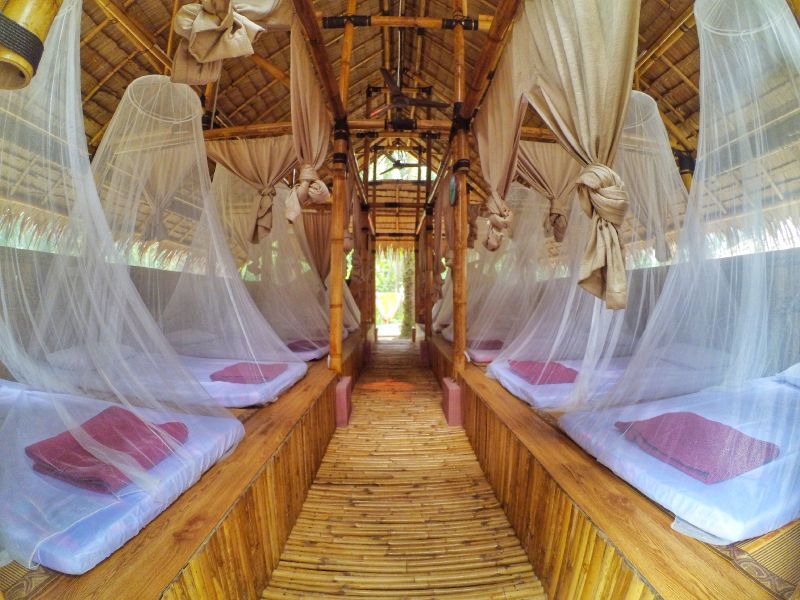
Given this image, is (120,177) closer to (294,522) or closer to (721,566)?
(294,522)

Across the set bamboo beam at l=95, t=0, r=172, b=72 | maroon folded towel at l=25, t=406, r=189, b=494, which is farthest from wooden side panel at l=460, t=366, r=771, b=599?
bamboo beam at l=95, t=0, r=172, b=72

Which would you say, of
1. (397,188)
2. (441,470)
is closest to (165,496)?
(441,470)

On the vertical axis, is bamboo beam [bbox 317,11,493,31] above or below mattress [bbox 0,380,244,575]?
above

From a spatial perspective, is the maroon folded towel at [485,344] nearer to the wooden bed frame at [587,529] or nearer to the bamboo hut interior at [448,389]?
the bamboo hut interior at [448,389]

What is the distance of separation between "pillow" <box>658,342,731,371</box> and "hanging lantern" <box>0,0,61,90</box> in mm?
2152

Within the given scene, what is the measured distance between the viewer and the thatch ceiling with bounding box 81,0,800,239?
3.60m

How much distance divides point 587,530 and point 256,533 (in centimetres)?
117

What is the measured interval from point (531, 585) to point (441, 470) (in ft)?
3.10

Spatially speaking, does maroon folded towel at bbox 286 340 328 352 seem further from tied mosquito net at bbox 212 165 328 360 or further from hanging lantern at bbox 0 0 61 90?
hanging lantern at bbox 0 0 61 90

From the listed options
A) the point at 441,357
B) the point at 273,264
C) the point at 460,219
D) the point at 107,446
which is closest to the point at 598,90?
the point at 460,219

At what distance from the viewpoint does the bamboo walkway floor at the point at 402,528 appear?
1.41m

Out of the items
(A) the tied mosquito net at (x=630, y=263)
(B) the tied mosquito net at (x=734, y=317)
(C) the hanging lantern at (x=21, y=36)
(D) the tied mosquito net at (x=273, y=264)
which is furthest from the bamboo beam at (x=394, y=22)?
(C) the hanging lantern at (x=21, y=36)

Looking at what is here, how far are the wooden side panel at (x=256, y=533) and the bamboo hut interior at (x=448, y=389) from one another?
1 centimetres

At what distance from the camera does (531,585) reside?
4.59 ft
